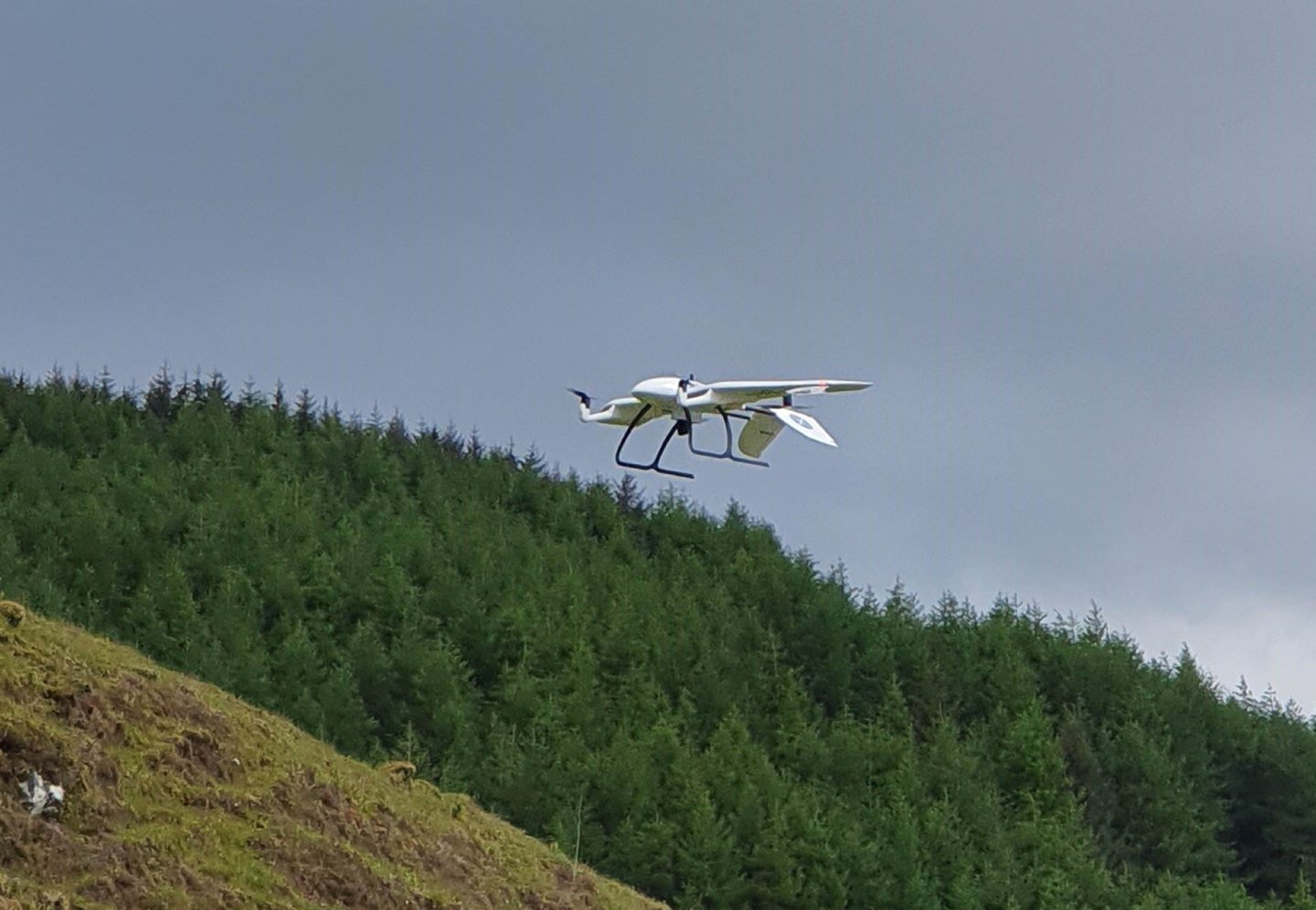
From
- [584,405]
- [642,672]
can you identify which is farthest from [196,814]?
[642,672]

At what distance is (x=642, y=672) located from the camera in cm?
8881

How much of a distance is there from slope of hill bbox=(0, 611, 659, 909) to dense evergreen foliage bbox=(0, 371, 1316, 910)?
24.5m

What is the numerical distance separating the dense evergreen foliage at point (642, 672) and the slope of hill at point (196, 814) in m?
24.5

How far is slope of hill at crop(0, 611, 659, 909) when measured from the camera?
31.3 meters

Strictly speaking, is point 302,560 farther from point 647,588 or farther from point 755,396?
point 755,396

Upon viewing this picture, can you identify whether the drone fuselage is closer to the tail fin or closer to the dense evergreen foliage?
the tail fin

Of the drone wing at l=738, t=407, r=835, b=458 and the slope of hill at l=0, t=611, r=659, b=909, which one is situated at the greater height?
the drone wing at l=738, t=407, r=835, b=458

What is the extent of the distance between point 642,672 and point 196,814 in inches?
2168

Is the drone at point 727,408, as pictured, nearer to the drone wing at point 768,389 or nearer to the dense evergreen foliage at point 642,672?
the drone wing at point 768,389

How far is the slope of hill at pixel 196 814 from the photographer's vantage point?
31.3 metres

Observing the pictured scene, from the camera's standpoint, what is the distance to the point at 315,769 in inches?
1476

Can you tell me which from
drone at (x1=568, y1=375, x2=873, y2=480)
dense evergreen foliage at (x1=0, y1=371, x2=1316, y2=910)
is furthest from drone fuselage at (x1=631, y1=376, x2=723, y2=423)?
dense evergreen foliage at (x1=0, y1=371, x2=1316, y2=910)

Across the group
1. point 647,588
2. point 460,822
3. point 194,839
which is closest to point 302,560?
point 647,588

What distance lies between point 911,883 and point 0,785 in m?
39.5
